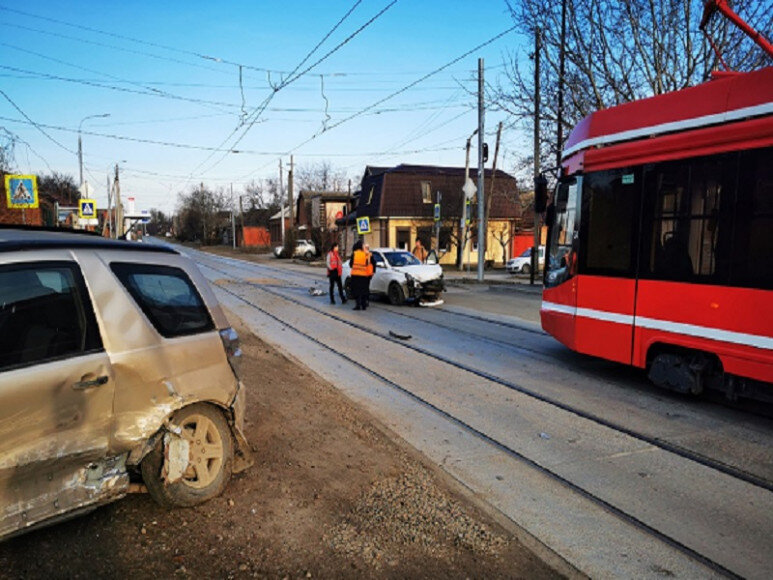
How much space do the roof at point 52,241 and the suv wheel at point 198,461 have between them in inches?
45.4

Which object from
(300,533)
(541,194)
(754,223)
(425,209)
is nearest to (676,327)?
(754,223)

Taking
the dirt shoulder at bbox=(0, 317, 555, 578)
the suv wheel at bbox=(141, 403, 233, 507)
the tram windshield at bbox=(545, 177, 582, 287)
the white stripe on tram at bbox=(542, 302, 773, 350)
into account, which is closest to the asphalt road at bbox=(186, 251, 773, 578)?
the dirt shoulder at bbox=(0, 317, 555, 578)

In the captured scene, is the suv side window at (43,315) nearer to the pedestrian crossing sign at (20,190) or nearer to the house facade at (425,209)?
the pedestrian crossing sign at (20,190)

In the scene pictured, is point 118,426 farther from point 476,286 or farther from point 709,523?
point 476,286

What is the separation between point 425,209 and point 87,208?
22863 millimetres

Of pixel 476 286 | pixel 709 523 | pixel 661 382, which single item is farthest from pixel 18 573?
pixel 476 286

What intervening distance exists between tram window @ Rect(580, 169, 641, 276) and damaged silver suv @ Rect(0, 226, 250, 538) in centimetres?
504

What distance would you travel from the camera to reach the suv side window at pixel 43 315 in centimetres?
296

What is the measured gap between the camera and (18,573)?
2889mm

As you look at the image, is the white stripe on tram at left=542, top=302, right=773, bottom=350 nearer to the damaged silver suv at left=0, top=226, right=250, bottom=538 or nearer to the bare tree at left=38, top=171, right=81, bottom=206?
the damaged silver suv at left=0, top=226, right=250, bottom=538

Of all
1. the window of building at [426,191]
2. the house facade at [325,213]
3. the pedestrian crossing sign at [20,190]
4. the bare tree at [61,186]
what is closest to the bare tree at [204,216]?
the bare tree at [61,186]

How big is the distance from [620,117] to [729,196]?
1791mm

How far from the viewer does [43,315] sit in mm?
3098

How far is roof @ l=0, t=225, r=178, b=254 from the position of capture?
10.0ft
